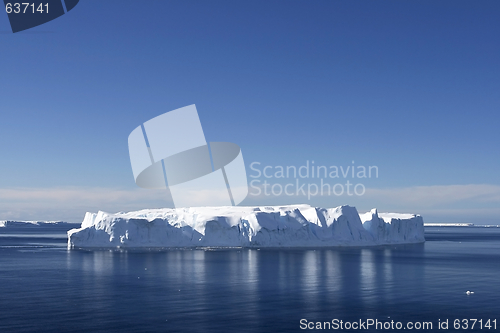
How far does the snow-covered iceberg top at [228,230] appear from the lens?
162 ft

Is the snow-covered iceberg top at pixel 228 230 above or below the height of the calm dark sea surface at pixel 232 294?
above

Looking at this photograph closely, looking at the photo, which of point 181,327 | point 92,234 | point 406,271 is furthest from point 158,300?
point 92,234

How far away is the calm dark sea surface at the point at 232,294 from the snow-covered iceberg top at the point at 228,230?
13.9 meters

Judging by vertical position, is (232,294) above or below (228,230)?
below

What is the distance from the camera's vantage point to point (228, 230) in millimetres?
50188

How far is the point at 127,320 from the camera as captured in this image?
1591 cm

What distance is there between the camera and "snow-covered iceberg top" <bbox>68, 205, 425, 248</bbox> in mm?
49500

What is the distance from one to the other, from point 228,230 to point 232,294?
29154mm

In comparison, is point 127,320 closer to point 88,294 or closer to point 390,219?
point 88,294

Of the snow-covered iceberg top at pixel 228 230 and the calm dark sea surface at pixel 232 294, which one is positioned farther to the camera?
the snow-covered iceberg top at pixel 228 230

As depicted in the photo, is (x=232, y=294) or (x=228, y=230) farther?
(x=228, y=230)

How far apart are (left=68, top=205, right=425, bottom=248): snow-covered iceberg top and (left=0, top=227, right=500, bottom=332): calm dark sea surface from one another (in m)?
13.9

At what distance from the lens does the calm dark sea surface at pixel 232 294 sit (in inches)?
623

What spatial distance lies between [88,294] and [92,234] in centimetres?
3129
